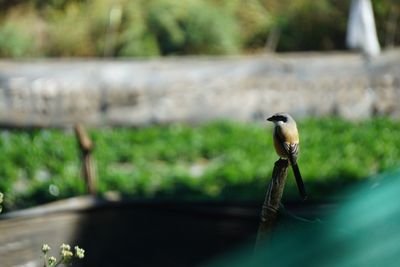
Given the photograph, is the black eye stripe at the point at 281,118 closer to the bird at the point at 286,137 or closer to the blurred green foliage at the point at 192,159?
the bird at the point at 286,137

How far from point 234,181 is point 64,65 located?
3167 mm

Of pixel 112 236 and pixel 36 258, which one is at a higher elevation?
pixel 112 236

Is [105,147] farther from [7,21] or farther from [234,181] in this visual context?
[7,21]

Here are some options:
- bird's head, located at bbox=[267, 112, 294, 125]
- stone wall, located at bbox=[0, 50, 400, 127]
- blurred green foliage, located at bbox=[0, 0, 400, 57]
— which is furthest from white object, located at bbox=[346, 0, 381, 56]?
bird's head, located at bbox=[267, 112, 294, 125]

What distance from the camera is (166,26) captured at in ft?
41.2

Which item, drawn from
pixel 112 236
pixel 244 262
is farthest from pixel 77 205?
pixel 244 262

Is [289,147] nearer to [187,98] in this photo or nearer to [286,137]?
[286,137]

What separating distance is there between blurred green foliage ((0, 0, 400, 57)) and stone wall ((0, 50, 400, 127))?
2.55 m

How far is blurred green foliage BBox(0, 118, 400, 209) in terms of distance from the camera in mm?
6988

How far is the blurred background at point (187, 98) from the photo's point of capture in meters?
7.35

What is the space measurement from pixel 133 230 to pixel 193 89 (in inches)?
240

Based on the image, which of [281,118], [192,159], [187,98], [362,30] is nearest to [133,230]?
[281,118]

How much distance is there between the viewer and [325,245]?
2.08 meters

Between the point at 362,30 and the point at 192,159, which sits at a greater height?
the point at 362,30
